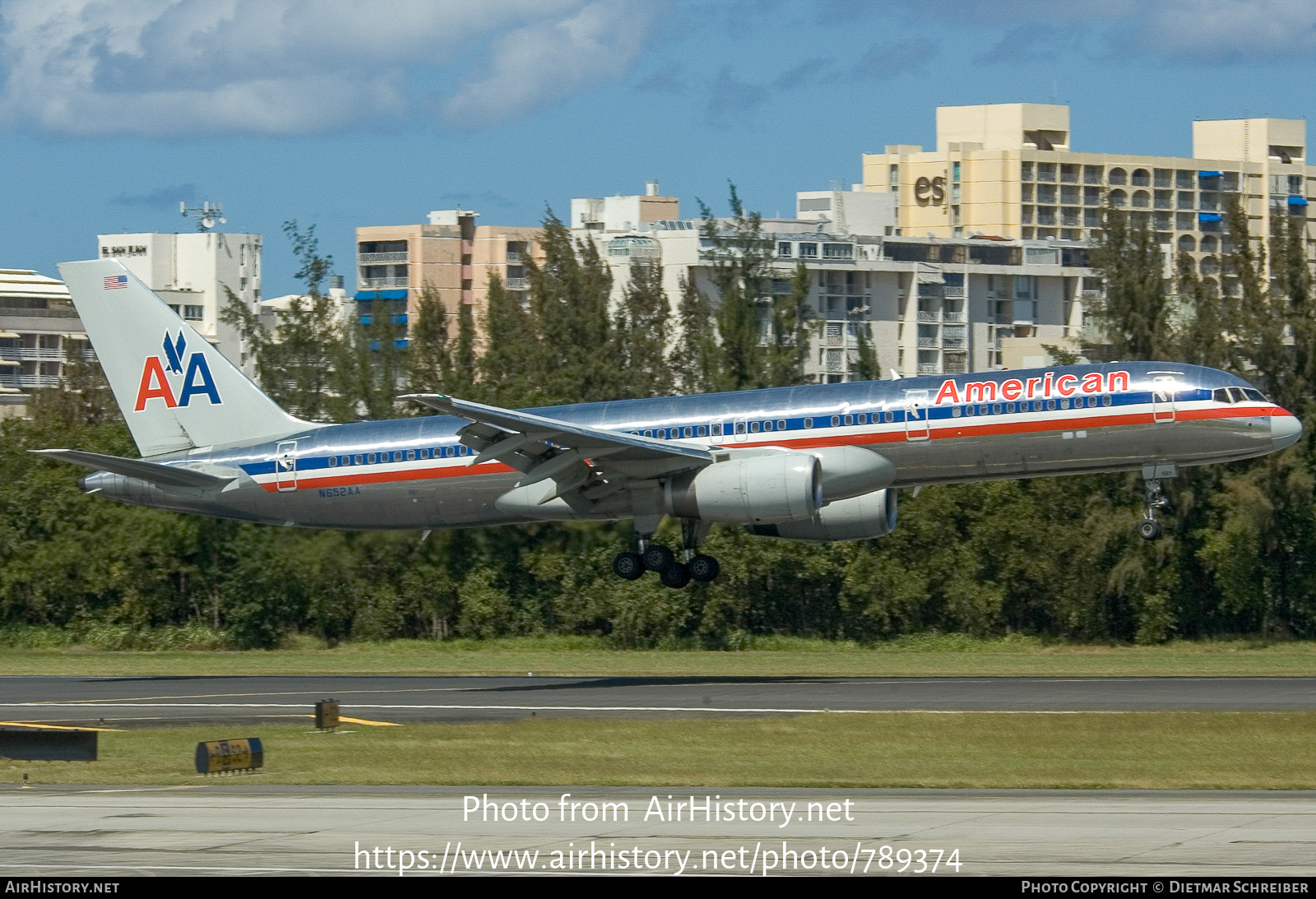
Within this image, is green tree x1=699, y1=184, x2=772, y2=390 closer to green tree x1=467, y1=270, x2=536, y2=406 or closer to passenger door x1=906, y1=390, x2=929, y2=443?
green tree x1=467, y1=270, x2=536, y2=406

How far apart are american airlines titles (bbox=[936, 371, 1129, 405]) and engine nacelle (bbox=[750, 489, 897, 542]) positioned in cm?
342

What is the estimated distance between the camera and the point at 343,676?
4909 cm

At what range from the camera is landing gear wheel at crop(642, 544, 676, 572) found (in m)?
44.7

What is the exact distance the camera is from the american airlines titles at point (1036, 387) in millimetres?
41406

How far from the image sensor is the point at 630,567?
45.4m

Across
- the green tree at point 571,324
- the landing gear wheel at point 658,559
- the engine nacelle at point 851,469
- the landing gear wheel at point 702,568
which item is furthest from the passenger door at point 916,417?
the green tree at point 571,324

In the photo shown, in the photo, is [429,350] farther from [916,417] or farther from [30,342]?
[30,342]

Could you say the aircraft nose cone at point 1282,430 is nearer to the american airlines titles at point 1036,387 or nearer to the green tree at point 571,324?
the american airlines titles at point 1036,387

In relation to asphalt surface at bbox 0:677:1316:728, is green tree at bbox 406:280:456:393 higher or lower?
higher

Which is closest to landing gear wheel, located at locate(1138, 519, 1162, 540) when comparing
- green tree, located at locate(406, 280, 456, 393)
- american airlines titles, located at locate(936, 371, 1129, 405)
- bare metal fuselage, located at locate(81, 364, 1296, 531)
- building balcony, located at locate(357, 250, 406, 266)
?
bare metal fuselage, located at locate(81, 364, 1296, 531)

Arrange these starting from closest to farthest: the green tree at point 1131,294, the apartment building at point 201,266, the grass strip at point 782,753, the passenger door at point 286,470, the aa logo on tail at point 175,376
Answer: the grass strip at point 782,753, the passenger door at point 286,470, the aa logo on tail at point 175,376, the green tree at point 1131,294, the apartment building at point 201,266

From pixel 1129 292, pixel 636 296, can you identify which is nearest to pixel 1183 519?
pixel 1129 292

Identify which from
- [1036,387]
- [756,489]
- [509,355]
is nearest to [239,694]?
[756,489]
